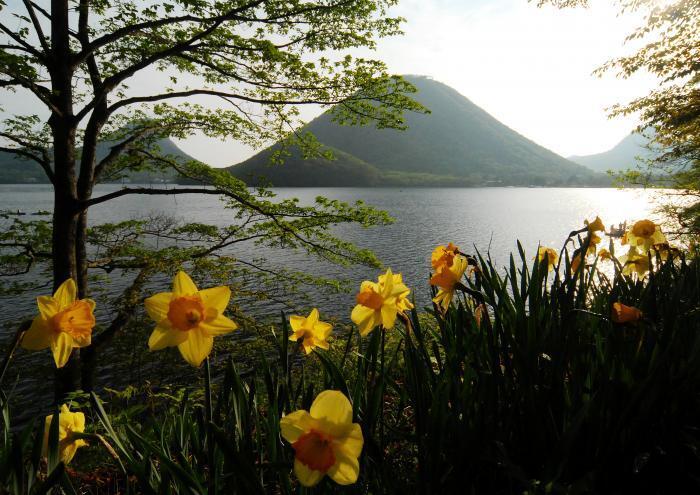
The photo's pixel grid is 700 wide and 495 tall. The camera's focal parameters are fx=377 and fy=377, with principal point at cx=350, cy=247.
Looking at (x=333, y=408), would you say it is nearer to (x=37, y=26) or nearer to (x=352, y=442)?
(x=352, y=442)

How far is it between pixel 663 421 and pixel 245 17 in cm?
730

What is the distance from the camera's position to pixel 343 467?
34.6 inches

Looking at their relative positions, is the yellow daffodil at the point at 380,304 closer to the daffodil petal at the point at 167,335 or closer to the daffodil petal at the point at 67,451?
the daffodil petal at the point at 167,335

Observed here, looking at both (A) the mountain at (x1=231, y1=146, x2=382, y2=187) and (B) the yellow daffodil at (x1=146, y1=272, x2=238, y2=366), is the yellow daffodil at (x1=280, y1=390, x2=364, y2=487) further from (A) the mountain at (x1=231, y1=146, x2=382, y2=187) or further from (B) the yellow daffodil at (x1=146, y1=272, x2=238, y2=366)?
(A) the mountain at (x1=231, y1=146, x2=382, y2=187)

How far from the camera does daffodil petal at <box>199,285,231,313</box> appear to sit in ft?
3.39

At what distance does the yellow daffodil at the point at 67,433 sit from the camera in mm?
1135

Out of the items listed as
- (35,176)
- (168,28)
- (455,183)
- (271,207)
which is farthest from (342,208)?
(35,176)

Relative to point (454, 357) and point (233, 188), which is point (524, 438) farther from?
point (233, 188)

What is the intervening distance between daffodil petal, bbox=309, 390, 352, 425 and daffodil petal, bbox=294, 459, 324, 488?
0.37 ft

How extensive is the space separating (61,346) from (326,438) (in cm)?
90

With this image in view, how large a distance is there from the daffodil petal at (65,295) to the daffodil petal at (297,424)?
32.8 inches

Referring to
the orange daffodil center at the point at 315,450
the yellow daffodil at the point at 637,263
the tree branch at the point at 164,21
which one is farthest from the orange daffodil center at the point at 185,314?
the tree branch at the point at 164,21

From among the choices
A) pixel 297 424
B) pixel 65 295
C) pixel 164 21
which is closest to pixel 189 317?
pixel 297 424

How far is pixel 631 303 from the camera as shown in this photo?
2.23 m
